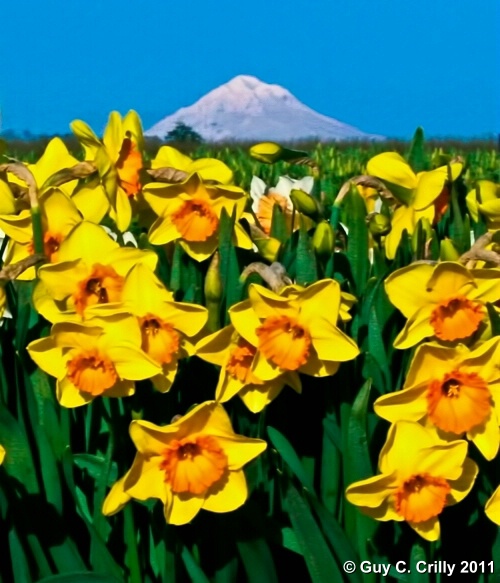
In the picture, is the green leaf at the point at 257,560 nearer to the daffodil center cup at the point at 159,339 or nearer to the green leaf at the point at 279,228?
the daffodil center cup at the point at 159,339

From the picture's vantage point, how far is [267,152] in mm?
1490

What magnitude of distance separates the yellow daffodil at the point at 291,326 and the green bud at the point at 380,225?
1.28 feet

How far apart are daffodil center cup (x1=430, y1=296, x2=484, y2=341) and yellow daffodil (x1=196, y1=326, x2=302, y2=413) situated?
0.59 ft

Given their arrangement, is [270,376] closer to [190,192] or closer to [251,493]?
[251,493]

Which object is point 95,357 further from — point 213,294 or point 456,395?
point 456,395

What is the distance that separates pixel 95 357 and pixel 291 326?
0.22m

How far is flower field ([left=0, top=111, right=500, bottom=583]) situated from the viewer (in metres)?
1.05

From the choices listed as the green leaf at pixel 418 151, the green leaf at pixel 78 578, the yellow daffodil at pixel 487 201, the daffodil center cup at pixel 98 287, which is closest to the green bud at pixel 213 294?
the daffodil center cup at pixel 98 287

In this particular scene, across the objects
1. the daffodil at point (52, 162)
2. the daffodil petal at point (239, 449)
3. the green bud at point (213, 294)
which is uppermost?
the daffodil at point (52, 162)

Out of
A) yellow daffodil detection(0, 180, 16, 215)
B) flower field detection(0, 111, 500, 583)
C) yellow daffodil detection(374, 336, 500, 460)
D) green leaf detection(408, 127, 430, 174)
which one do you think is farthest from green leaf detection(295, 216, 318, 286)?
green leaf detection(408, 127, 430, 174)

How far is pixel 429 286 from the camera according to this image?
112 cm

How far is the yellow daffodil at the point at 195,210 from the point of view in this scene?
50.9 inches

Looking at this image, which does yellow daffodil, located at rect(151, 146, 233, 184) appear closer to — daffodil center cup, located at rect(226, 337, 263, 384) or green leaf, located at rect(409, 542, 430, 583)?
daffodil center cup, located at rect(226, 337, 263, 384)

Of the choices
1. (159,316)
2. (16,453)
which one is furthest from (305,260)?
(16,453)
